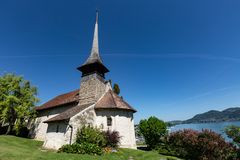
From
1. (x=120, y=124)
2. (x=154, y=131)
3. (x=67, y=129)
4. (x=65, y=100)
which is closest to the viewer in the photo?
(x=67, y=129)

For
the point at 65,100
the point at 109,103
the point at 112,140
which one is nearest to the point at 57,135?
the point at 112,140

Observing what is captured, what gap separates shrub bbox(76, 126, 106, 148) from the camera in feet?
51.6

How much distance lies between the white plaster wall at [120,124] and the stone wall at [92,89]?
2.73 metres

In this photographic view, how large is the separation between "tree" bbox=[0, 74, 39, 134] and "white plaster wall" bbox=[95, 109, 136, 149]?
1545 cm

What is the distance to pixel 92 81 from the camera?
22.8 m

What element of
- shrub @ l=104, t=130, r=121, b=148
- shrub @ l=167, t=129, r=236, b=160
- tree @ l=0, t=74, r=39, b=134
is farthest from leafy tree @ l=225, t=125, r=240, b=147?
tree @ l=0, t=74, r=39, b=134

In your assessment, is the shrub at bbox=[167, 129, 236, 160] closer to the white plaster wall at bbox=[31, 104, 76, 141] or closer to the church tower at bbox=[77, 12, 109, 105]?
the church tower at bbox=[77, 12, 109, 105]

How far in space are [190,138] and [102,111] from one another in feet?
35.9

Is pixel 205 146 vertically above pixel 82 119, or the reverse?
pixel 82 119

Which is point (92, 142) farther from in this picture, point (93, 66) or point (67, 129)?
point (93, 66)

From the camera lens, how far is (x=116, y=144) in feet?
55.8

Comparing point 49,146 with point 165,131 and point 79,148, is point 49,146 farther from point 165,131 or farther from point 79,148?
point 165,131

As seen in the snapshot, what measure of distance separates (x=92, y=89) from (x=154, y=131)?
12491mm

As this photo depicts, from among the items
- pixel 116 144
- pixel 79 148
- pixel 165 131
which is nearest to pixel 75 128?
pixel 79 148
